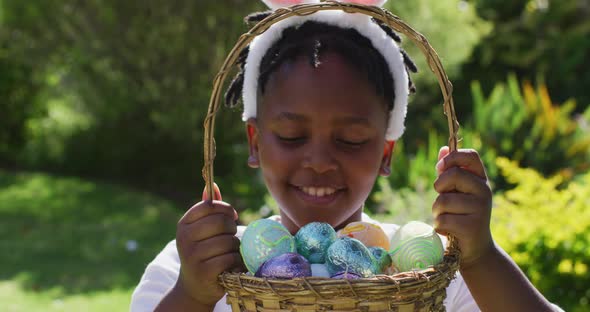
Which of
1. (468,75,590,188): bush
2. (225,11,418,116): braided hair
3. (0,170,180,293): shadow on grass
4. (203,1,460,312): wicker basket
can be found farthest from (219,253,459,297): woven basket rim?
(0,170,180,293): shadow on grass

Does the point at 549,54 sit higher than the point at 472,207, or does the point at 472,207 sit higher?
the point at 549,54

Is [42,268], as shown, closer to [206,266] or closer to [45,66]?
[45,66]

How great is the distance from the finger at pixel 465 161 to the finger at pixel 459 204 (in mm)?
77

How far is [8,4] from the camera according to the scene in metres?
9.34

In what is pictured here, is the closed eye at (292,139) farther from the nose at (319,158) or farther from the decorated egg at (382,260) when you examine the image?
the decorated egg at (382,260)

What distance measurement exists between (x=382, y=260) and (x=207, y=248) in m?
0.46

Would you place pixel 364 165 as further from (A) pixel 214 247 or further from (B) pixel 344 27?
(A) pixel 214 247

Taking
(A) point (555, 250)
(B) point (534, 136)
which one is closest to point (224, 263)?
(A) point (555, 250)

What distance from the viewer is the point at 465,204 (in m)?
1.66

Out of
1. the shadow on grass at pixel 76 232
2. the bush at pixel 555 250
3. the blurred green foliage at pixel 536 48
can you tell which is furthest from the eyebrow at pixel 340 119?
the blurred green foliage at pixel 536 48

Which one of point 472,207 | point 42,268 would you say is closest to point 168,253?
point 472,207

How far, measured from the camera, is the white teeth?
6.49ft

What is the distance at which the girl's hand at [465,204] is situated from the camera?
1.67 meters

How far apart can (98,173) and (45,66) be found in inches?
74.5
